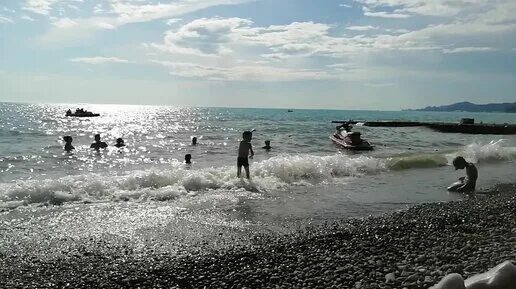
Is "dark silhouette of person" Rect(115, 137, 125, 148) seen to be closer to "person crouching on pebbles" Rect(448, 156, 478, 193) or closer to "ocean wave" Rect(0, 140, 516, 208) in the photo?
"ocean wave" Rect(0, 140, 516, 208)

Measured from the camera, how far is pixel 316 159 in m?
19.6

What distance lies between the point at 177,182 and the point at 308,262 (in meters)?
8.91

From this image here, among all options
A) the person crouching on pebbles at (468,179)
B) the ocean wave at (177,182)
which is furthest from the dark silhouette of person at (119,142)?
the person crouching on pebbles at (468,179)

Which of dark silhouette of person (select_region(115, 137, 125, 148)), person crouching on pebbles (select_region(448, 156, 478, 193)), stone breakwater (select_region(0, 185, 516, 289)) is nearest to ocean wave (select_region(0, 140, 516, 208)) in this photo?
person crouching on pebbles (select_region(448, 156, 478, 193))

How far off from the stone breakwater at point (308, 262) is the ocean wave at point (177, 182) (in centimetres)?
524

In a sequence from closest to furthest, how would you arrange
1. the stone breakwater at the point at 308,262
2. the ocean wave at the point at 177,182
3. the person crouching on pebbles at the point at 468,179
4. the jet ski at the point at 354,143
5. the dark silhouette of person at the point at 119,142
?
the stone breakwater at the point at 308,262, the ocean wave at the point at 177,182, the person crouching on pebbles at the point at 468,179, the jet ski at the point at 354,143, the dark silhouette of person at the point at 119,142

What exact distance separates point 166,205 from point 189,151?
1939cm

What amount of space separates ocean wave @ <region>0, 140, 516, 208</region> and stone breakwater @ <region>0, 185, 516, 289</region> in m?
5.24

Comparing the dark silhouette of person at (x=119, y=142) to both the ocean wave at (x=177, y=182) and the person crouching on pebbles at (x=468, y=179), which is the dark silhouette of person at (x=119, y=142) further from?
the person crouching on pebbles at (x=468, y=179)

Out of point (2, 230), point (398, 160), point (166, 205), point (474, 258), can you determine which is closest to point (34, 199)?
point (2, 230)

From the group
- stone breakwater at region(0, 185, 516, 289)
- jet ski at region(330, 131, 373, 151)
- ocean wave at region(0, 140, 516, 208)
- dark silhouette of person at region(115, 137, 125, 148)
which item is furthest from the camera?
dark silhouette of person at region(115, 137, 125, 148)

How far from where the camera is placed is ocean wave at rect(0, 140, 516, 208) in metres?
12.7

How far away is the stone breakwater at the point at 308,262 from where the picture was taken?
20.9 ft

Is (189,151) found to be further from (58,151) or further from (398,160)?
(398,160)
